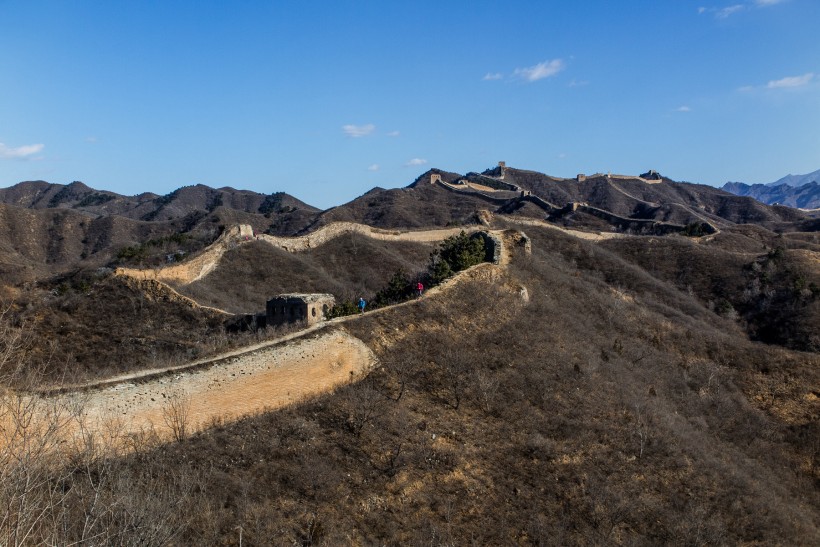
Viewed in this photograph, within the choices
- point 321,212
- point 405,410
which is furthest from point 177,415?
point 321,212

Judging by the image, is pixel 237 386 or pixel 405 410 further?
pixel 405 410

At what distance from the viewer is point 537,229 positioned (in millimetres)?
54969

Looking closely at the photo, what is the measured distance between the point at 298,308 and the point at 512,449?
10193 mm

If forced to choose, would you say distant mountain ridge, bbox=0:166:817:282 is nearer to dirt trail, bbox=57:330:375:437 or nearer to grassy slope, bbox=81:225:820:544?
dirt trail, bbox=57:330:375:437

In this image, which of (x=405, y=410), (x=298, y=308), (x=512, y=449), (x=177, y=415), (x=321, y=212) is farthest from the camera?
(x=321, y=212)

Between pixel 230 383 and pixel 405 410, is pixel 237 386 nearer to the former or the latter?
pixel 230 383

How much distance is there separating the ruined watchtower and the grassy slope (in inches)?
122

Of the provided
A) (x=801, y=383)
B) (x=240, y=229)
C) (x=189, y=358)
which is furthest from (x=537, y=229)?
(x=189, y=358)

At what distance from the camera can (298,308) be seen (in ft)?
78.8

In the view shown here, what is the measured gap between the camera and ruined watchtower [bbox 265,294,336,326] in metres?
23.6

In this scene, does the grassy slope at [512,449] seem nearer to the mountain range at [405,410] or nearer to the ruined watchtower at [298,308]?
the mountain range at [405,410]

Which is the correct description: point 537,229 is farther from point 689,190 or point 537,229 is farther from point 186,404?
point 689,190

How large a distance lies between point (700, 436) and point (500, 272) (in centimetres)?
1101

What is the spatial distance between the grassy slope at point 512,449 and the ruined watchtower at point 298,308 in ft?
10.2
